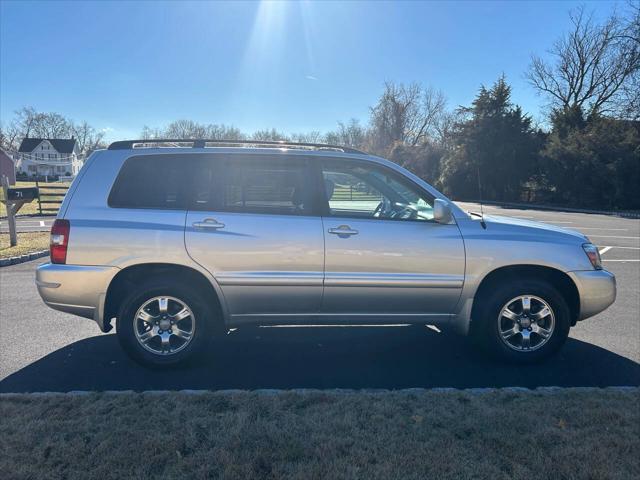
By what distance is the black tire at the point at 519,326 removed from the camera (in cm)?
416

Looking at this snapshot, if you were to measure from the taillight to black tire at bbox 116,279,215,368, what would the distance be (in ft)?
2.19

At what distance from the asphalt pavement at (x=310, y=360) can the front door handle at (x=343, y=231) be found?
126cm

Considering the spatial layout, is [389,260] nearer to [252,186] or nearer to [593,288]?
[252,186]

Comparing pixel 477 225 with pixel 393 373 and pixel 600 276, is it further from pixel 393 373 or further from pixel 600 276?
pixel 393 373

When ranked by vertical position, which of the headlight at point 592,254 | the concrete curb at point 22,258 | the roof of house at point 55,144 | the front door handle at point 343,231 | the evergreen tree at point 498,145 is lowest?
the concrete curb at point 22,258

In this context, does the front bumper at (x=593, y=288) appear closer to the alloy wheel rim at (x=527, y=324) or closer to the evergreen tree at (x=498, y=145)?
the alloy wheel rim at (x=527, y=324)

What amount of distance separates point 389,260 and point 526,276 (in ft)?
4.51

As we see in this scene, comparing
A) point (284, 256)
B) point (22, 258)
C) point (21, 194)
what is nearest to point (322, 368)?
point (284, 256)

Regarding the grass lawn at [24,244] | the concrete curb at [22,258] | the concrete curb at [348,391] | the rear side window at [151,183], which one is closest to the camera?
the concrete curb at [348,391]

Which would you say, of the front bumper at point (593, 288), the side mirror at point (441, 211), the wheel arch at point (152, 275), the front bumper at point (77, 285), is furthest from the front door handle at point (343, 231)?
the front bumper at point (593, 288)

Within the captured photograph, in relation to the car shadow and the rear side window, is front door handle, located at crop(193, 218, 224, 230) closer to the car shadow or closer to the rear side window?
the rear side window

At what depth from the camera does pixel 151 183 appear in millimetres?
4133

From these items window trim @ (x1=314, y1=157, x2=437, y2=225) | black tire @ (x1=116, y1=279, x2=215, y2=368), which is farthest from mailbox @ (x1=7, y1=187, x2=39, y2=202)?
window trim @ (x1=314, y1=157, x2=437, y2=225)

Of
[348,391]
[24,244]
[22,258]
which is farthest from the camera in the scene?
[24,244]
